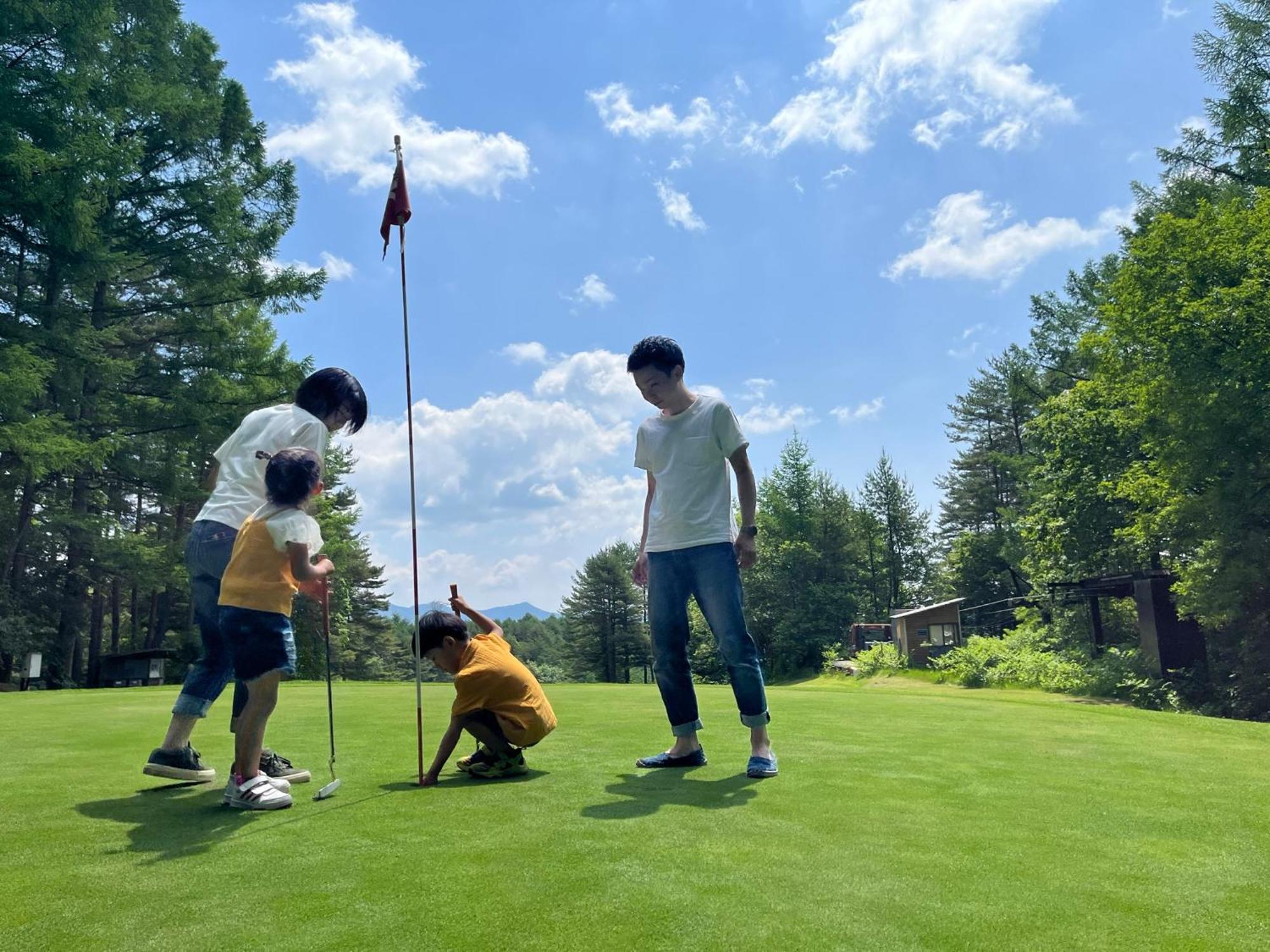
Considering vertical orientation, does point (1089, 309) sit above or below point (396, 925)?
above

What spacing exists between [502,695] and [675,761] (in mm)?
904

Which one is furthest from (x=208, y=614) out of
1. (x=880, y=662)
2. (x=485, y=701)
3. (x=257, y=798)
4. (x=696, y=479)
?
(x=880, y=662)

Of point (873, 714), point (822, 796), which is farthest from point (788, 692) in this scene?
point (822, 796)

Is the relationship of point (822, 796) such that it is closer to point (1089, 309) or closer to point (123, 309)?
point (123, 309)

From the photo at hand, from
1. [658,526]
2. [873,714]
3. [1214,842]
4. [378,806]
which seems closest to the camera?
[1214,842]

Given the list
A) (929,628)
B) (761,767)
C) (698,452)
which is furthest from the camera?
(929,628)

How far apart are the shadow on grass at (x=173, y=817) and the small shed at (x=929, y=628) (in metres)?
35.2

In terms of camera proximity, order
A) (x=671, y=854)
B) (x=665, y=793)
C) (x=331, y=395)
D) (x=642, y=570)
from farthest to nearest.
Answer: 1. (x=642, y=570)
2. (x=331, y=395)
3. (x=665, y=793)
4. (x=671, y=854)

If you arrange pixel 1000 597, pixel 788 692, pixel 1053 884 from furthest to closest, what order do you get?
pixel 1000 597 < pixel 788 692 < pixel 1053 884

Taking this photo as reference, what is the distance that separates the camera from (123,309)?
2452 cm

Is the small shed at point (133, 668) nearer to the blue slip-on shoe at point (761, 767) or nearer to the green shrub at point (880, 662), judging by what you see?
the green shrub at point (880, 662)

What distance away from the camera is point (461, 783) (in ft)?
12.0

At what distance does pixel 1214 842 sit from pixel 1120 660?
2134 centimetres

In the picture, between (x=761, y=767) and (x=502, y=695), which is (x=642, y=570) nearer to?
(x=502, y=695)
